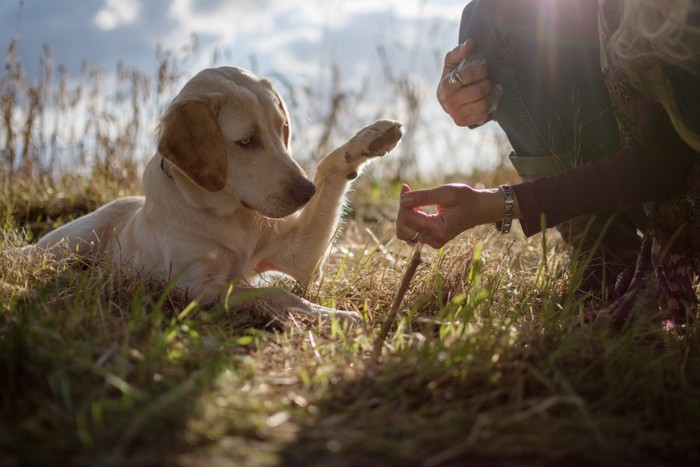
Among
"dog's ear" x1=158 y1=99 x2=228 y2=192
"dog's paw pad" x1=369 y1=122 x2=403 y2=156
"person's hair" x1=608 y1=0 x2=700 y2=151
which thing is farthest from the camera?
"dog's paw pad" x1=369 y1=122 x2=403 y2=156

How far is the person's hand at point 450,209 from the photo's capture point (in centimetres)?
199

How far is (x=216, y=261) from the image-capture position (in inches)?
102

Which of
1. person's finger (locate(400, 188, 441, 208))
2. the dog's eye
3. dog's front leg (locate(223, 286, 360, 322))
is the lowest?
dog's front leg (locate(223, 286, 360, 322))

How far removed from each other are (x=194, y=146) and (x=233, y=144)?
6.6 inches

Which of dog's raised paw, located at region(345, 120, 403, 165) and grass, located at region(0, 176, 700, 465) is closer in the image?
grass, located at region(0, 176, 700, 465)

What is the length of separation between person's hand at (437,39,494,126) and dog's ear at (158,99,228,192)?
2.95ft

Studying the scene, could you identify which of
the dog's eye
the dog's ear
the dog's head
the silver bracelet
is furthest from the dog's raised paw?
the silver bracelet

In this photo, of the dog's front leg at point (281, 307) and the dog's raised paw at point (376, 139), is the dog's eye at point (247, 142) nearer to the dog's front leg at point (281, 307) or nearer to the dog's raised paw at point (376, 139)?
the dog's raised paw at point (376, 139)

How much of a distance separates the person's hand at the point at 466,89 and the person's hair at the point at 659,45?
638 mm

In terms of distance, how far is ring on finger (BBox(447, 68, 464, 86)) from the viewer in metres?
2.53

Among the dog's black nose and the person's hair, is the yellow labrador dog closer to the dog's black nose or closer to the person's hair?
the dog's black nose

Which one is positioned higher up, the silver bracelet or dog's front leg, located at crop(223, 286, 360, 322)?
the silver bracelet

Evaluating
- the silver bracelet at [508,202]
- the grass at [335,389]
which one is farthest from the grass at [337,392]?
the silver bracelet at [508,202]

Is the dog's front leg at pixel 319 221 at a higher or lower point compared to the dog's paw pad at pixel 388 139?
lower
